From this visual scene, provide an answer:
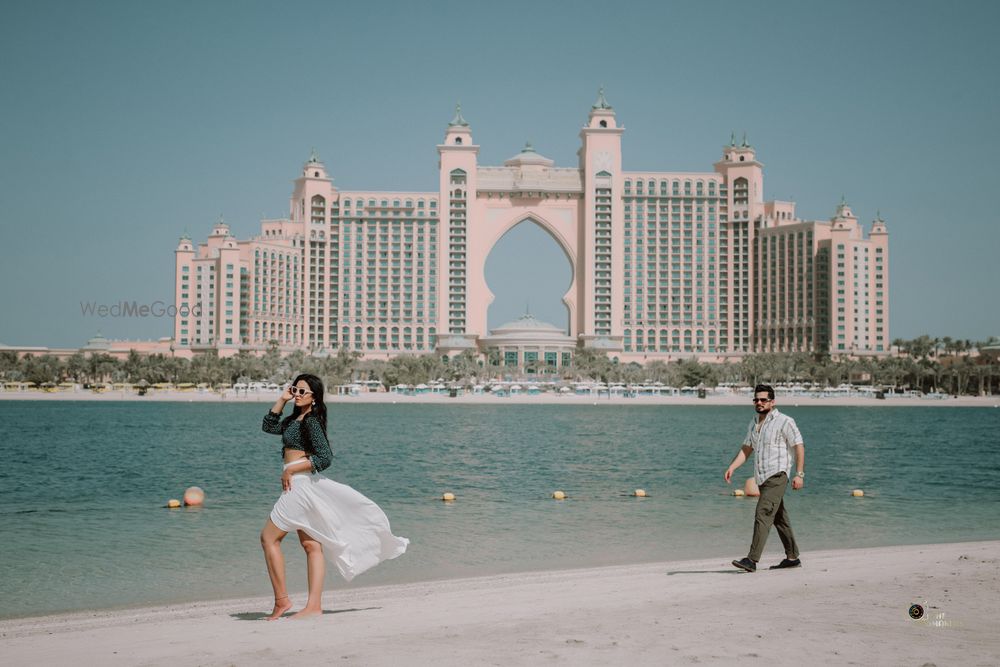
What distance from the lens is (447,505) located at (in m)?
20.2

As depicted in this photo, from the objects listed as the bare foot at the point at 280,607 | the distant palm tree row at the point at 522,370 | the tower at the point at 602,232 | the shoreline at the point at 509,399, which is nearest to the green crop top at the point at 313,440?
the bare foot at the point at 280,607

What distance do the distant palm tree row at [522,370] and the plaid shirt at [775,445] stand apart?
321ft

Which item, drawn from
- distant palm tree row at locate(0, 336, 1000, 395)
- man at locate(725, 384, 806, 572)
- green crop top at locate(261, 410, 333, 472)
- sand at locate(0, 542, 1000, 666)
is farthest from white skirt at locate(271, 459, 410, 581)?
distant palm tree row at locate(0, 336, 1000, 395)

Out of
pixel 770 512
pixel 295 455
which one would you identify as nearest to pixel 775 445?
pixel 770 512

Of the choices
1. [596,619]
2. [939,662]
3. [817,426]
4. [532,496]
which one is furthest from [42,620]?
[817,426]

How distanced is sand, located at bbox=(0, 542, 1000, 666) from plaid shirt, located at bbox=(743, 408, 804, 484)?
1.17m

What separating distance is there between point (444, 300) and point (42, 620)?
123m

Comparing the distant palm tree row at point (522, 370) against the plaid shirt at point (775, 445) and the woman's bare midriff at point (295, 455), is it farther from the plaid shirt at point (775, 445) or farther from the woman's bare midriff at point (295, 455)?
the woman's bare midriff at point (295, 455)

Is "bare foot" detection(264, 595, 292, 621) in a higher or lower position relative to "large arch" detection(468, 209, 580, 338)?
lower

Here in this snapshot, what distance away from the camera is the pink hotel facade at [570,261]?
130 m

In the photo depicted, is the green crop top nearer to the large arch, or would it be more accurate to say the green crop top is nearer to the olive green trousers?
the olive green trousers

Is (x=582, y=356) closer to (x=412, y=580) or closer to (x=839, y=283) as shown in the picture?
(x=839, y=283)

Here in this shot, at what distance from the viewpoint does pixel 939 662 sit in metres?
7.00

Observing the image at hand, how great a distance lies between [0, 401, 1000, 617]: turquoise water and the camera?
13.2 m
